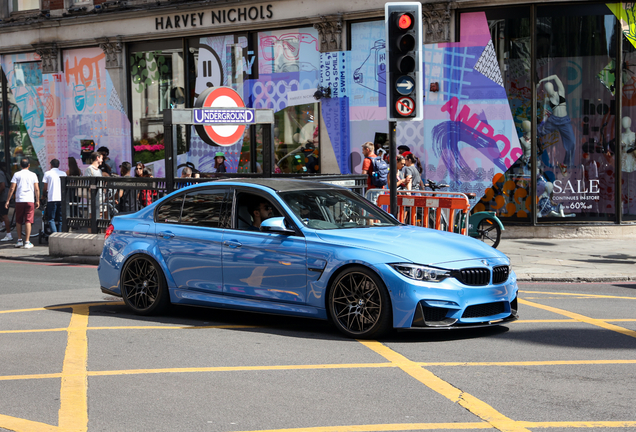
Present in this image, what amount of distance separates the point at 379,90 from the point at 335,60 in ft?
4.40

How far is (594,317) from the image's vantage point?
8.45 metres

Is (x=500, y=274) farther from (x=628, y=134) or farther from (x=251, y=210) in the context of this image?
(x=628, y=134)

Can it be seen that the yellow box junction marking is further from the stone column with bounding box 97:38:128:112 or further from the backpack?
the stone column with bounding box 97:38:128:112

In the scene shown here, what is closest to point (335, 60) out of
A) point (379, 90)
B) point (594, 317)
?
point (379, 90)

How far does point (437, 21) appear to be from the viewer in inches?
687

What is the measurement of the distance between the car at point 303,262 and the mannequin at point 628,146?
10.3m

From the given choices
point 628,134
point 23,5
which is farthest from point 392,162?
point 23,5

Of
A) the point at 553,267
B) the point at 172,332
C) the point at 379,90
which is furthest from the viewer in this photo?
the point at 379,90

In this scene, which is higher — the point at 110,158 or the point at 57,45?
Result: the point at 57,45

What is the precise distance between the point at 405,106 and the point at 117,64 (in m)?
13.7

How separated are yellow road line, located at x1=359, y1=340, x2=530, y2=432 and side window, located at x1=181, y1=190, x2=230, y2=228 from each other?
2.08 metres

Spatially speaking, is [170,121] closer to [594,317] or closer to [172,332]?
[172,332]

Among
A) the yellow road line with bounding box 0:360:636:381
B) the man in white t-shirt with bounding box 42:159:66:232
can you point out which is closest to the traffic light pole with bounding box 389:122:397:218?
the yellow road line with bounding box 0:360:636:381

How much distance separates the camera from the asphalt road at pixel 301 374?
482 centimetres
